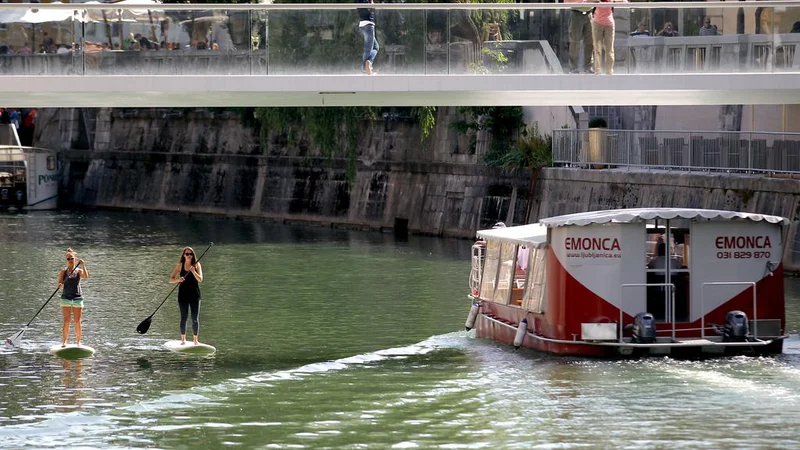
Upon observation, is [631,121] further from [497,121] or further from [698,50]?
[698,50]

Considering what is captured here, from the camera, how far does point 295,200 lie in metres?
66.1

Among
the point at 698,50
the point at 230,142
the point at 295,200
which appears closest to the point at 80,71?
the point at 698,50

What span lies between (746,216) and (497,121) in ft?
95.5

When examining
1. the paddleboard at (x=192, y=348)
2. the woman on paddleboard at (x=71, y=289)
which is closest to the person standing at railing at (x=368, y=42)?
the paddleboard at (x=192, y=348)

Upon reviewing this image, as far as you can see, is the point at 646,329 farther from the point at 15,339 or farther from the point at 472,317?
the point at 15,339

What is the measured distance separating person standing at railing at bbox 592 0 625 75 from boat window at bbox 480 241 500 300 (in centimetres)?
391

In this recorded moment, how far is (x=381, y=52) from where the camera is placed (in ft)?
110

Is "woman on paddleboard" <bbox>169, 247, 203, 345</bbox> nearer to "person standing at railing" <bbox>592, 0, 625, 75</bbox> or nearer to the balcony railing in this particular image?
"person standing at railing" <bbox>592, 0, 625, 75</bbox>

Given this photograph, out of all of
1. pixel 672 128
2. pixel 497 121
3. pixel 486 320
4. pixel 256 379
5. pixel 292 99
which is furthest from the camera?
pixel 497 121

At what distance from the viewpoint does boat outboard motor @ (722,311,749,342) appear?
28.9m

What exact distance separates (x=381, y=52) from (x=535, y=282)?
5888mm

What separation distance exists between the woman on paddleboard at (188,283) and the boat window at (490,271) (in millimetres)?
5766

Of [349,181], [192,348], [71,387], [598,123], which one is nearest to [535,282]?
[192,348]

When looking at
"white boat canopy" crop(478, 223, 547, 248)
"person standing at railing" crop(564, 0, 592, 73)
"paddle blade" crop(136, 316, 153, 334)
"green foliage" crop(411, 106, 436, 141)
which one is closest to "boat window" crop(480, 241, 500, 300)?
"white boat canopy" crop(478, 223, 547, 248)
